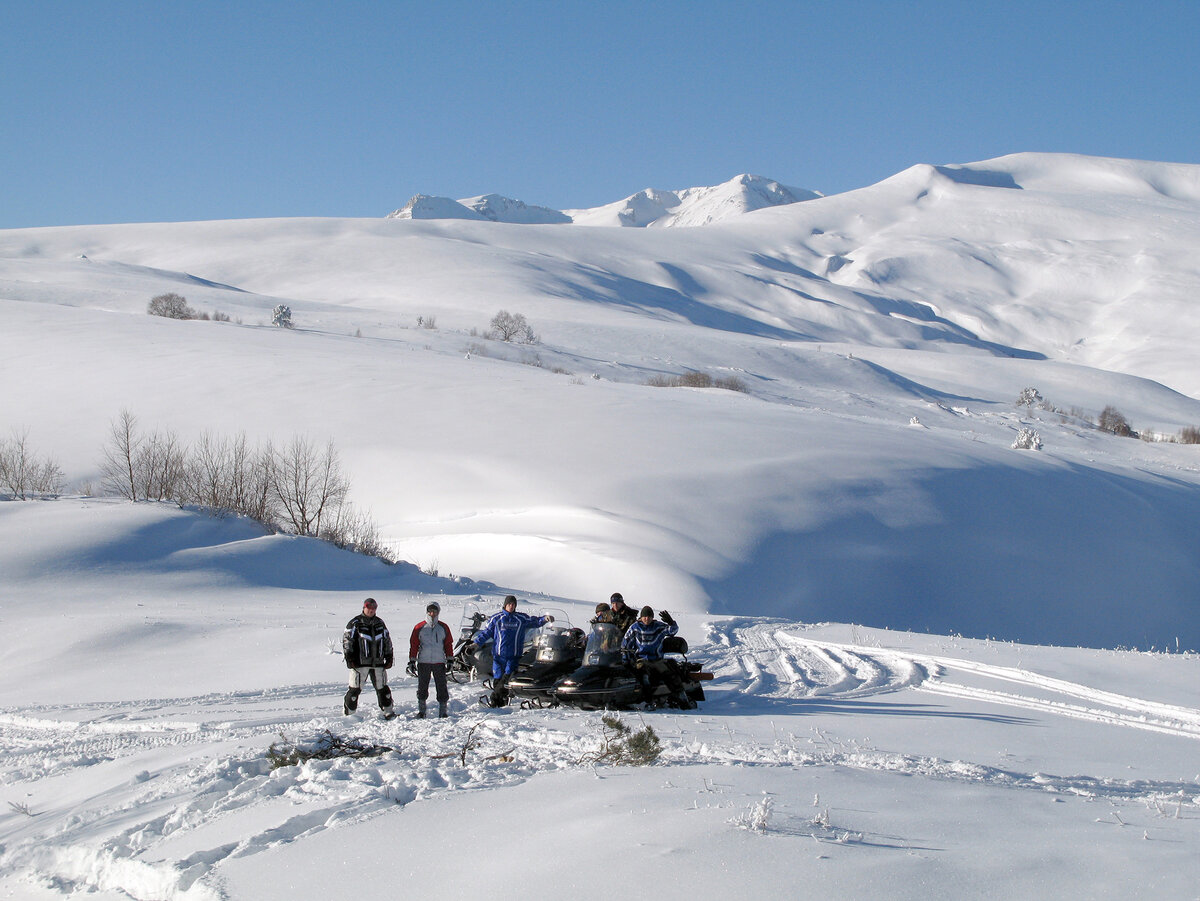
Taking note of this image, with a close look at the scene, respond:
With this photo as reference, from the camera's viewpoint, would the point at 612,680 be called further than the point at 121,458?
No

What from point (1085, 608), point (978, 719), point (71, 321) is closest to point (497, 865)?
point (978, 719)

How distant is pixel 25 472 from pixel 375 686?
84.8 ft

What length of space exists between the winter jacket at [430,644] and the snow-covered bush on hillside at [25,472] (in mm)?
20642

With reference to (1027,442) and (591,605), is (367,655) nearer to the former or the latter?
(591,605)

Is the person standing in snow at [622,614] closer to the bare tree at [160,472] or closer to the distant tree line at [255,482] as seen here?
the distant tree line at [255,482]

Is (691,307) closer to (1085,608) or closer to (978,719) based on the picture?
(1085,608)

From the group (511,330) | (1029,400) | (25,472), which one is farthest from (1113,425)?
(25,472)

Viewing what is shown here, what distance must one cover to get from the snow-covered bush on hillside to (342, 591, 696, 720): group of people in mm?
20257

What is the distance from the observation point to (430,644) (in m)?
10.6

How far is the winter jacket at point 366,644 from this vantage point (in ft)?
34.7

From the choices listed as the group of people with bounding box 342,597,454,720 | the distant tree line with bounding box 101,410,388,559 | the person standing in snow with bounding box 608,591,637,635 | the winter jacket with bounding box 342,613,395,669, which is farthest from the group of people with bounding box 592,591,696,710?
the distant tree line with bounding box 101,410,388,559

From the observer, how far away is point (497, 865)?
17.9ft

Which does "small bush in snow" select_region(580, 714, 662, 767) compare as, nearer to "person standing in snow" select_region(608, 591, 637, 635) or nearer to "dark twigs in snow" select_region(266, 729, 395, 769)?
"dark twigs in snow" select_region(266, 729, 395, 769)

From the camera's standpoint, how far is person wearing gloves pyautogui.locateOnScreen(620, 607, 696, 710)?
11008 millimetres
